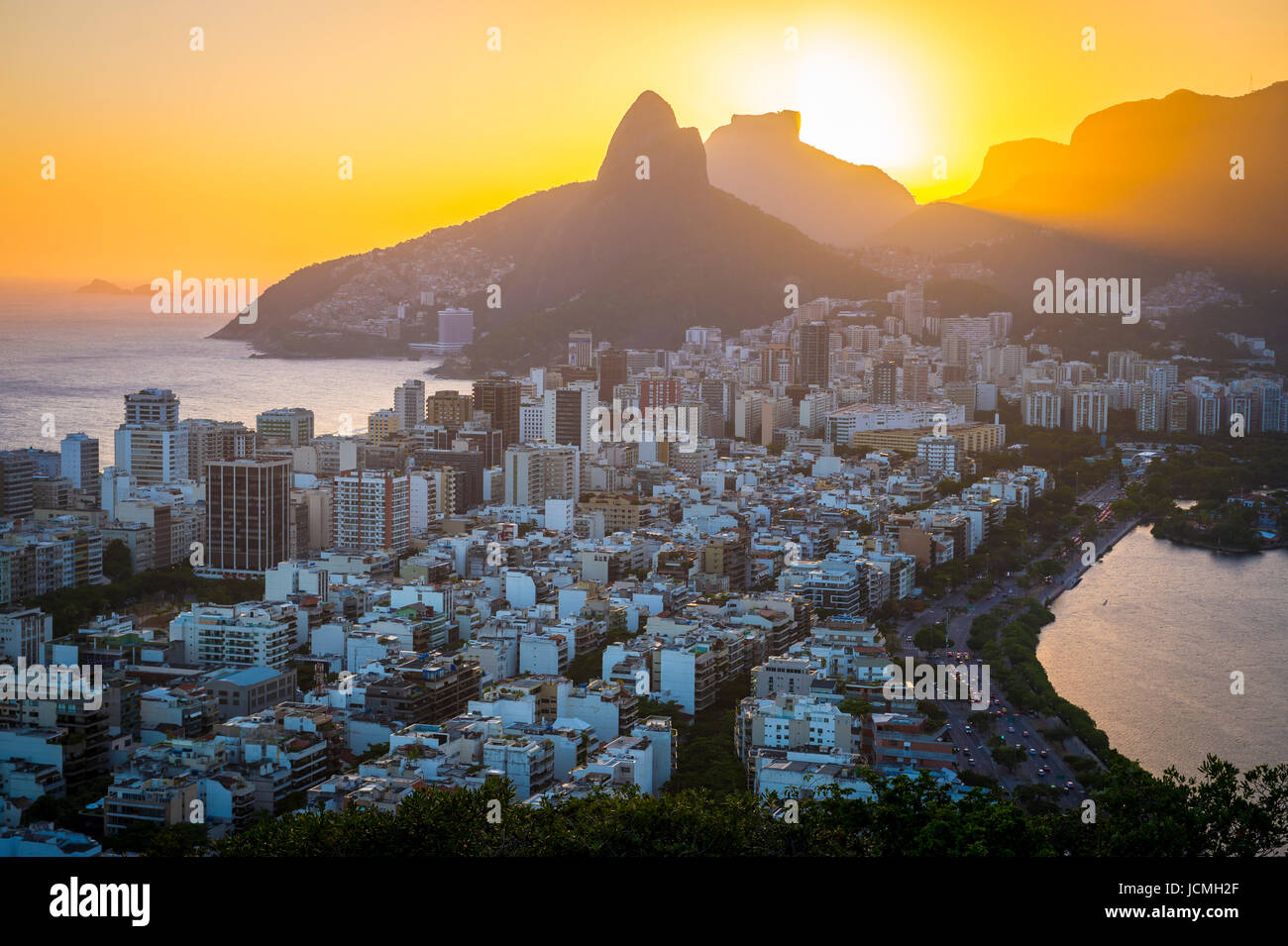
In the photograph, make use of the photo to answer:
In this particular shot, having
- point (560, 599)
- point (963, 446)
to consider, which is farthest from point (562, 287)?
point (560, 599)

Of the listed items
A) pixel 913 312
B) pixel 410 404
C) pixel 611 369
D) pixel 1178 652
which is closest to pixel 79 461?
pixel 410 404

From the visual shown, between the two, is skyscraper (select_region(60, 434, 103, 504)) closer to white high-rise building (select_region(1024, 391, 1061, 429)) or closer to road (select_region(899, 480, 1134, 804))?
road (select_region(899, 480, 1134, 804))

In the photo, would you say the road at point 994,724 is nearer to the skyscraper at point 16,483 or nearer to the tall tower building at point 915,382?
the skyscraper at point 16,483

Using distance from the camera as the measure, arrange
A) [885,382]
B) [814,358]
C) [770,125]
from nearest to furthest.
Answer: 1. [885,382]
2. [814,358]
3. [770,125]

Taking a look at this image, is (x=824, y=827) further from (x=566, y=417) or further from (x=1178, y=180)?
(x=1178, y=180)

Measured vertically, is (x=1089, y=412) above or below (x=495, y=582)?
above

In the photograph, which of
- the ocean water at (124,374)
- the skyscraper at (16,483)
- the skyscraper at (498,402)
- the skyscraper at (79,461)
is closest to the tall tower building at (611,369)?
the ocean water at (124,374)
